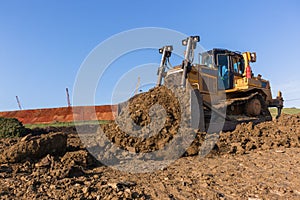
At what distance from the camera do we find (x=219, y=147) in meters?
5.70

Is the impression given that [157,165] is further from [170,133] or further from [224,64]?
[224,64]

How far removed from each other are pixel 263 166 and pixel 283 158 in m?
0.71

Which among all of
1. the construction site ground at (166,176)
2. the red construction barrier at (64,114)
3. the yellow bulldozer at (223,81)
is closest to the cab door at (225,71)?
the yellow bulldozer at (223,81)

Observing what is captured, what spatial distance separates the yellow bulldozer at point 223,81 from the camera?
8477mm

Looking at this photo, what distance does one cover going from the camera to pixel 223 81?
9.88 metres

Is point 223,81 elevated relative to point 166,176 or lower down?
elevated

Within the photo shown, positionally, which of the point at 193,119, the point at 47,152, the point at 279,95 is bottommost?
the point at 47,152

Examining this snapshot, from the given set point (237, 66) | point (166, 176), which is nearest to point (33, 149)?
point (166, 176)

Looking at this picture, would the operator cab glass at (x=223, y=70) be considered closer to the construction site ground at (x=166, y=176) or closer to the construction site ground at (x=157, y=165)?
the construction site ground at (x=157, y=165)

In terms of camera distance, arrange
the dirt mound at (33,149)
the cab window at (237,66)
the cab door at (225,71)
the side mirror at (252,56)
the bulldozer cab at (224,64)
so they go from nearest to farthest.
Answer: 1. the dirt mound at (33,149)
2. the bulldozer cab at (224,64)
3. the cab door at (225,71)
4. the cab window at (237,66)
5. the side mirror at (252,56)

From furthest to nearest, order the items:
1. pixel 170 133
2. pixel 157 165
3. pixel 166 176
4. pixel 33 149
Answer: pixel 170 133 → pixel 157 165 → pixel 33 149 → pixel 166 176

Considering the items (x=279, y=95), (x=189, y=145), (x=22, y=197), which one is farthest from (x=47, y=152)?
(x=279, y=95)

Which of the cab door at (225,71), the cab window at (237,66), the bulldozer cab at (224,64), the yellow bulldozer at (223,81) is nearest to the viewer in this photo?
the yellow bulldozer at (223,81)

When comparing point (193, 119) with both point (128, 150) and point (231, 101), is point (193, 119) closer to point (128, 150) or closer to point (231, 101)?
point (128, 150)
